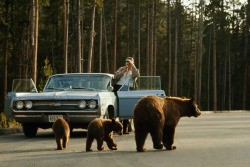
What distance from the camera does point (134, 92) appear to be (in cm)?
1520

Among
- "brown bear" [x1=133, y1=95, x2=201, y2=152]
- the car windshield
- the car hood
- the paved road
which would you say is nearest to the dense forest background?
the car windshield

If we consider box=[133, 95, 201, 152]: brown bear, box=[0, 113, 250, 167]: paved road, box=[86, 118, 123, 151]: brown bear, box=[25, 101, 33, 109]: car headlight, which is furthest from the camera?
box=[25, 101, 33, 109]: car headlight

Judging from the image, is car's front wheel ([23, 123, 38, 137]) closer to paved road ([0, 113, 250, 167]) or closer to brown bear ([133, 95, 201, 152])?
paved road ([0, 113, 250, 167])

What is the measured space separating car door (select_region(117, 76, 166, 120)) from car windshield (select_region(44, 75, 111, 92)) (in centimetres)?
57

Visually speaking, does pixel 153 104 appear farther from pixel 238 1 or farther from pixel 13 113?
pixel 238 1

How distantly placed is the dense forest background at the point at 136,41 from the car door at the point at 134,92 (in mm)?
25400

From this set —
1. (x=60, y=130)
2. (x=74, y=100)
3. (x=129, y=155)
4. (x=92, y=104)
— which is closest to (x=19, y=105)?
(x=74, y=100)

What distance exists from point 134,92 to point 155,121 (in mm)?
4953

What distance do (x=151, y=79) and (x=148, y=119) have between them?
5.60m

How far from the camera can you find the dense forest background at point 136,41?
57.0m

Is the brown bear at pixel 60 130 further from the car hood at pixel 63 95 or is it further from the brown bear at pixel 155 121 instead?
the car hood at pixel 63 95

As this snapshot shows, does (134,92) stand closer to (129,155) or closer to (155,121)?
(155,121)

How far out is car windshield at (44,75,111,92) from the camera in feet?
50.6

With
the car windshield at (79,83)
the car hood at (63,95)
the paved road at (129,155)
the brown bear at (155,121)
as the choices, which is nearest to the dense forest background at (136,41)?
the car windshield at (79,83)
